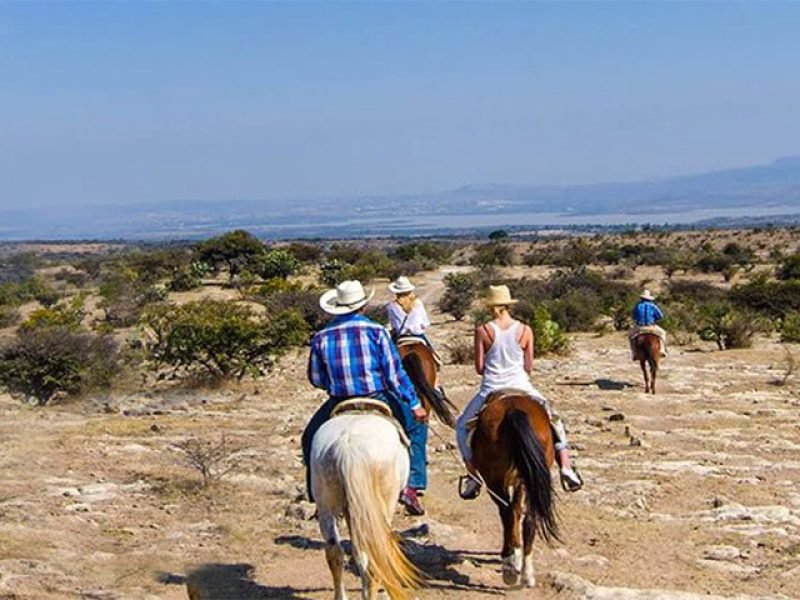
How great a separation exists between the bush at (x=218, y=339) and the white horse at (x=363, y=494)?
11.0m

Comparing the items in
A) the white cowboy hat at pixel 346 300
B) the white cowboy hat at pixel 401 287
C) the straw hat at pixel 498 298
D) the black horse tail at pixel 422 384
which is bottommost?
the black horse tail at pixel 422 384

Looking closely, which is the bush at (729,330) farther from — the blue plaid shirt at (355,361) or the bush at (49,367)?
the blue plaid shirt at (355,361)

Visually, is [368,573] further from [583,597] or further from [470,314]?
[470,314]

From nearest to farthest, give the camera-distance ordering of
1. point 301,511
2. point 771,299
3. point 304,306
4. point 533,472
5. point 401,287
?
point 533,472, point 301,511, point 401,287, point 304,306, point 771,299

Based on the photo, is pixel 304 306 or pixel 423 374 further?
pixel 304 306

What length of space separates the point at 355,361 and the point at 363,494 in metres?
1.09

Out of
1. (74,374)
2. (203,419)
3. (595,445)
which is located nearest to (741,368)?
(595,445)

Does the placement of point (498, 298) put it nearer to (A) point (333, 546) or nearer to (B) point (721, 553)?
(A) point (333, 546)

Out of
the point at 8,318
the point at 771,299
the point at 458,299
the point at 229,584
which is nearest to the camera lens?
the point at 229,584

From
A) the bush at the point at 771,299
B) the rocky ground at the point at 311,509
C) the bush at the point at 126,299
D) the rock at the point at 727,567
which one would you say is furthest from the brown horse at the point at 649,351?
the bush at the point at 126,299

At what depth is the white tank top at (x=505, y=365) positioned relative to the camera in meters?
7.88

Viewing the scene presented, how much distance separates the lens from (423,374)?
32.8 feet

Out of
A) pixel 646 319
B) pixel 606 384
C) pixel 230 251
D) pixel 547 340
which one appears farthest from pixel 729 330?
pixel 230 251

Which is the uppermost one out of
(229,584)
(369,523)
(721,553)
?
(369,523)
